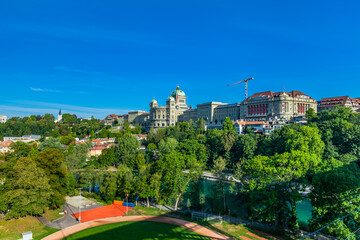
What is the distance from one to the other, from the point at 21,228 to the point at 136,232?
10410 mm

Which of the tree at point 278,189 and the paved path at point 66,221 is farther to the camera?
the paved path at point 66,221

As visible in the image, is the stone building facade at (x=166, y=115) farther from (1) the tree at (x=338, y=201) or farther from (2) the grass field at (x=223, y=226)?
(1) the tree at (x=338, y=201)

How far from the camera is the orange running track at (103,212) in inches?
1053

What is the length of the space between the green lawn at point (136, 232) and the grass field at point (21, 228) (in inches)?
112

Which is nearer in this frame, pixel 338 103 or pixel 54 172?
pixel 54 172

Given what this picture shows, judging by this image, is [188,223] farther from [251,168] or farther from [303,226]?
[303,226]

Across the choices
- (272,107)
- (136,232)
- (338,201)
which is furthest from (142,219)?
(272,107)

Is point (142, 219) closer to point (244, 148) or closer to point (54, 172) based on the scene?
point (54, 172)

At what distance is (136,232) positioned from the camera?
23.1 metres

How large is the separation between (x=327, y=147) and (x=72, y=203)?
4181 cm

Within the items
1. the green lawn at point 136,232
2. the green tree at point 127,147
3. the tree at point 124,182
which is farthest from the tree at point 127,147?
the green lawn at point 136,232

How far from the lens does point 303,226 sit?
85.5ft

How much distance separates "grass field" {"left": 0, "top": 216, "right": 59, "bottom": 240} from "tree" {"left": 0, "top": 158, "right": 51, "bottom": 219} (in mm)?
588

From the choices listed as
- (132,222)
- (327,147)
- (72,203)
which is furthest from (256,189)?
(327,147)
